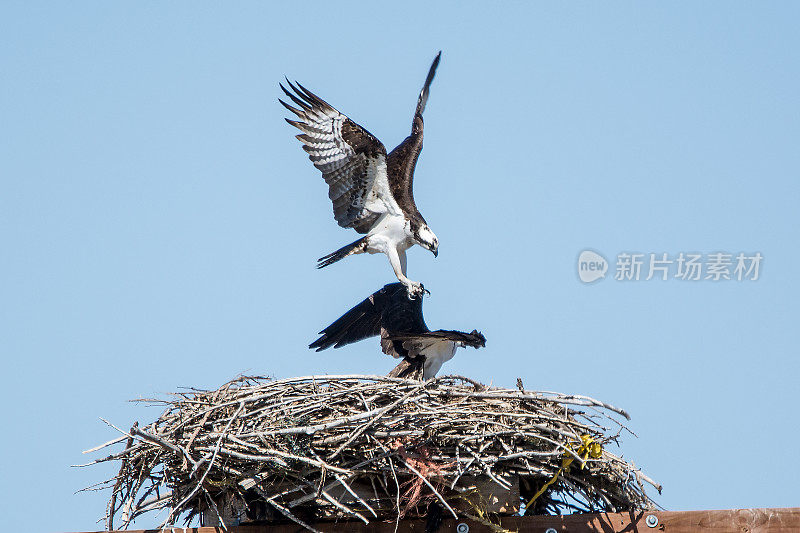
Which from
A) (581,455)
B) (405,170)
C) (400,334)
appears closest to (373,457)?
(581,455)

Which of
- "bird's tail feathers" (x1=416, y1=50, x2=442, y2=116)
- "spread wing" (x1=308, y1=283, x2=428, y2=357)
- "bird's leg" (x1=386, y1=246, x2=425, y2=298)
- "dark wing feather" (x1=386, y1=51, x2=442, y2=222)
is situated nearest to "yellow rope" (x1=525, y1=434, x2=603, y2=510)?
"spread wing" (x1=308, y1=283, x2=428, y2=357)

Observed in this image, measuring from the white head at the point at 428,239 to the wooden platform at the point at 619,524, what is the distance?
2949 mm

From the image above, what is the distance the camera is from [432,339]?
21.6 feet

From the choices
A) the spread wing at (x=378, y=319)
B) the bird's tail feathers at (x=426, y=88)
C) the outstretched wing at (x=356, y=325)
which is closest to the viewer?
the spread wing at (x=378, y=319)

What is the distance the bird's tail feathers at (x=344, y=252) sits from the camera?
785 centimetres

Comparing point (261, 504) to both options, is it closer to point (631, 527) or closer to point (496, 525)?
point (496, 525)

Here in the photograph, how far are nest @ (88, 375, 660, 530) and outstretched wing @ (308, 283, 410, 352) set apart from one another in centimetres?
197

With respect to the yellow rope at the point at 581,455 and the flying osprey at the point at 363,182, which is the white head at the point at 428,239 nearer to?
the flying osprey at the point at 363,182

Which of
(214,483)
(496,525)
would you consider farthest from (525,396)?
(214,483)

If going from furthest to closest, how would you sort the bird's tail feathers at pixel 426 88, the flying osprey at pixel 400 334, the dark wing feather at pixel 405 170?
1. the bird's tail feathers at pixel 426 88
2. the dark wing feather at pixel 405 170
3. the flying osprey at pixel 400 334

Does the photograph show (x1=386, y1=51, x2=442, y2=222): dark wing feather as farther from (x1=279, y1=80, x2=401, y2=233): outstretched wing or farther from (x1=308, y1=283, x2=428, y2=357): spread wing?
(x1=308, y1=283, x2=428, y2=357): spread wing

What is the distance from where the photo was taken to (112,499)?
539cm

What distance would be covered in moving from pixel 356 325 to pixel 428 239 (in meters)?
0.84

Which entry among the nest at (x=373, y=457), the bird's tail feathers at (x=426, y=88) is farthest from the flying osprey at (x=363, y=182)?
the nest at (x=373, y=457)
